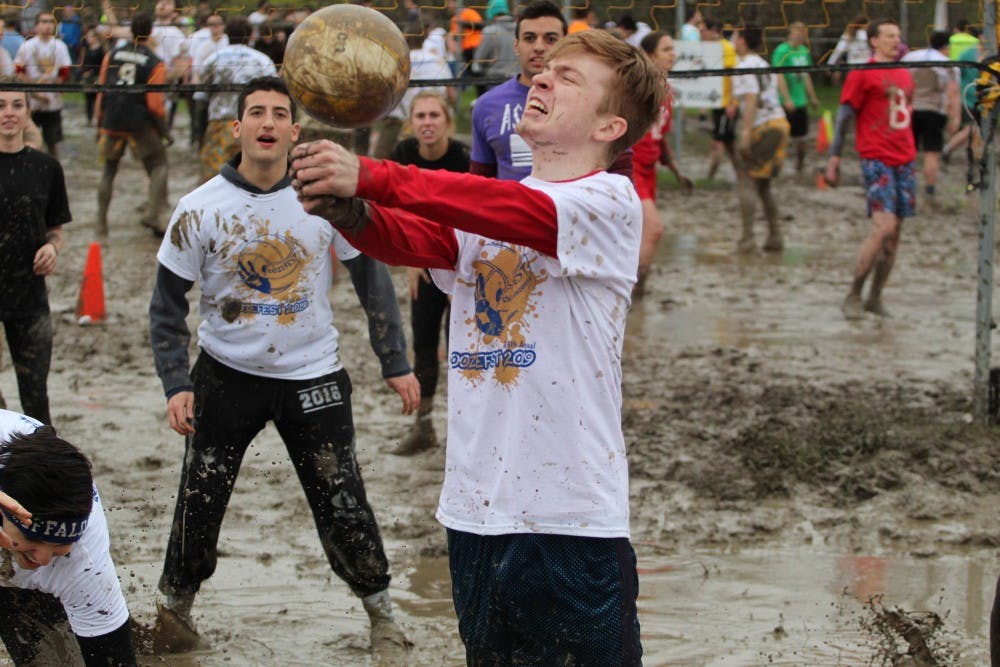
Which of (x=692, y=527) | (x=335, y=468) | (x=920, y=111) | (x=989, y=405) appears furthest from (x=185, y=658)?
(x=920, y=111)

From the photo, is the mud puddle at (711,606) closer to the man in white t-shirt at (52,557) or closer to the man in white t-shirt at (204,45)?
the man in white t-shirt at (52,557)

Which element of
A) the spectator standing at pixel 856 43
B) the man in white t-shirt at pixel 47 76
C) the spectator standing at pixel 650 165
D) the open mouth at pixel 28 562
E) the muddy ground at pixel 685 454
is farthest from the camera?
the spectator standing at pixel 856 43

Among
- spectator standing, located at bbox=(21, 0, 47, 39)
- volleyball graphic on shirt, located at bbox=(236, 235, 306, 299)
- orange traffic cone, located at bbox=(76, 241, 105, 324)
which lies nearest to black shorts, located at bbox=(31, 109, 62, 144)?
spectator standing, located at bbox=(21, 0, 47, 39)

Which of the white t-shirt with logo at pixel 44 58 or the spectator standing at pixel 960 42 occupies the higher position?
the white t-shirt with logo at pixel 44 58

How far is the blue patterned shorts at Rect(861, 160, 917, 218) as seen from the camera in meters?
10.3

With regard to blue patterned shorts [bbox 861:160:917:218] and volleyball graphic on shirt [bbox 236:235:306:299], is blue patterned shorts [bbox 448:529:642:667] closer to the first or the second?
volleyball graphic on shirt [bbox 236:235:306:299]

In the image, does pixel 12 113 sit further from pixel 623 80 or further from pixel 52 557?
pixel 623 80

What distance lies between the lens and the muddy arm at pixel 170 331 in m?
4.80

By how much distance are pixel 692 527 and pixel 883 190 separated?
484 centimetres

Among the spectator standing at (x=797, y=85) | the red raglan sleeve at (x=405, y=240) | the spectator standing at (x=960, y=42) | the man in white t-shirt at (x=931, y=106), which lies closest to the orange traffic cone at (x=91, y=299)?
the red raglan sleeve at (x=405, y=240)

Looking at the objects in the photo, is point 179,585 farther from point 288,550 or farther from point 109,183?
point 109,183

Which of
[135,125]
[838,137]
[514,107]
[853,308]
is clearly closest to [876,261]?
[853,308]

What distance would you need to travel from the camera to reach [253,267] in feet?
15.8

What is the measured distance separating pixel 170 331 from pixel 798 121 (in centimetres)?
1455
